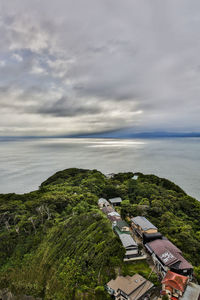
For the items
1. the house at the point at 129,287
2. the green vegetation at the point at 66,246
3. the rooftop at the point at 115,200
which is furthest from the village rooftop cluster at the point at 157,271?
the rooftop at the point at 115,200

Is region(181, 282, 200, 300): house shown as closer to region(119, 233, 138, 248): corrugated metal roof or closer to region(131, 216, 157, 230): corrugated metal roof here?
region(119, 233, 138, 248): corrugated metal roof

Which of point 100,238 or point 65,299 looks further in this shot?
point 100,238

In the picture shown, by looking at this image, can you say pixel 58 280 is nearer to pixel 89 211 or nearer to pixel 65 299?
pixel 65 299

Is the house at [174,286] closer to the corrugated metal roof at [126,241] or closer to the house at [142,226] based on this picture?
the corrugated metal roof at [126,241]

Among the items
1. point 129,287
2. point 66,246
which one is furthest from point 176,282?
point 66,246

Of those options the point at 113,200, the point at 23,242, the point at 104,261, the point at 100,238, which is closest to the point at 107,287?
the point at 104,261

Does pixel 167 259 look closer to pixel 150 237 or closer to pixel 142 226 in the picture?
pixel 150 237

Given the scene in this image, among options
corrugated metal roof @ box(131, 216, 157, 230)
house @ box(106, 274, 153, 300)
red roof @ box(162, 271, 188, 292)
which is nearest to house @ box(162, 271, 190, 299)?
red roof @ box(162, 271, 188, 292)
